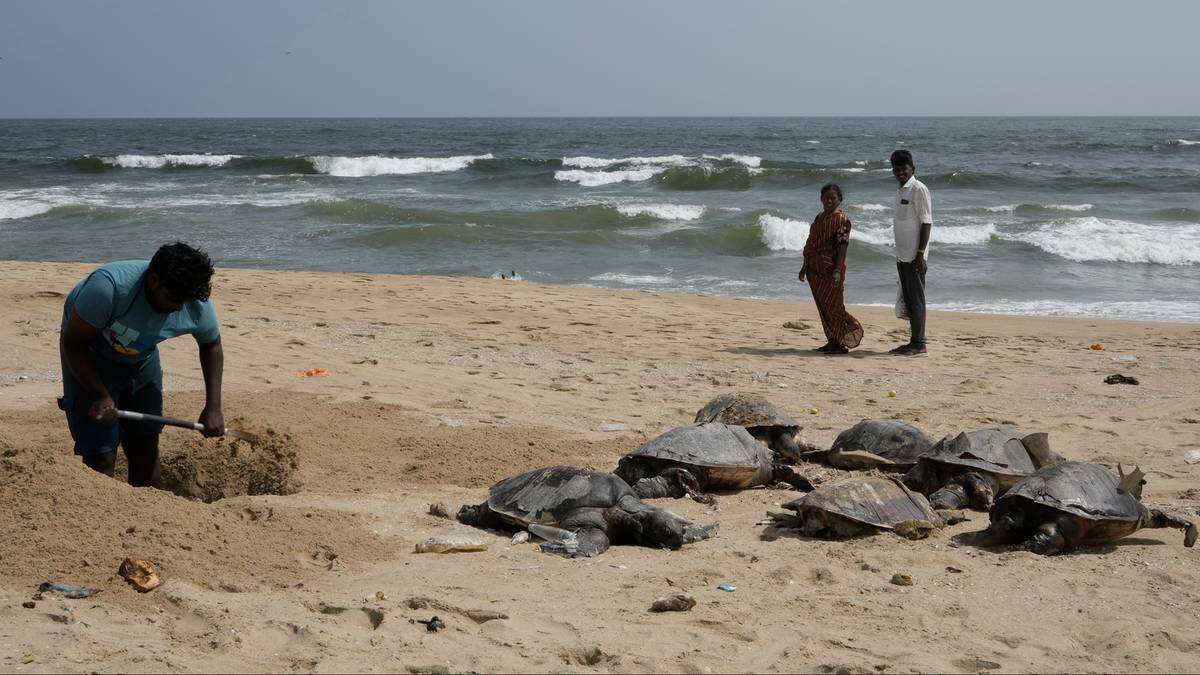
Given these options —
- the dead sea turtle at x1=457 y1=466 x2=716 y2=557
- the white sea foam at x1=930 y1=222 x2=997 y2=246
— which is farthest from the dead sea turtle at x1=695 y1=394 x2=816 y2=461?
the white sea foam at x1=930 y1=222 x2=997 y2=246

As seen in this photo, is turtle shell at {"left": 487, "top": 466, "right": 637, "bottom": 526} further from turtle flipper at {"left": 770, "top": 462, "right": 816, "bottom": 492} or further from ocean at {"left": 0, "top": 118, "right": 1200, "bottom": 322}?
ocean at {"left": 0, "top": 118, "right": 1200, "bottom": 322}

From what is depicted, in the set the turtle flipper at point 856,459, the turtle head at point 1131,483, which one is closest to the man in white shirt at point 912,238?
the turtle flipper at point 856,459

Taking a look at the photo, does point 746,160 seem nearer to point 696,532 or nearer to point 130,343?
point 696,532

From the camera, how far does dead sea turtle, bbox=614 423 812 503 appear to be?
517 centimetres

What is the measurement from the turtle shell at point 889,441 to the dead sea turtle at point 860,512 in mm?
883

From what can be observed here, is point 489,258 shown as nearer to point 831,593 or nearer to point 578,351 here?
point 578,351

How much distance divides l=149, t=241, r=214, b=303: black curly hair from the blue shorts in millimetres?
621

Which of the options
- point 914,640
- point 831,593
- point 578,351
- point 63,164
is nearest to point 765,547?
point 831,593

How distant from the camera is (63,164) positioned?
119 feet

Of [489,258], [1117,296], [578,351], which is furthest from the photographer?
[489,258]

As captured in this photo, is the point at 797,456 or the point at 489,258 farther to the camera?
the point at 489,258

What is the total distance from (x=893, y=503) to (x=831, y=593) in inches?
33.3

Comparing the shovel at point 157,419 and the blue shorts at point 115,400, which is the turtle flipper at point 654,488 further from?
the blue shorts at point 115,400

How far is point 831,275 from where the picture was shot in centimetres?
918
